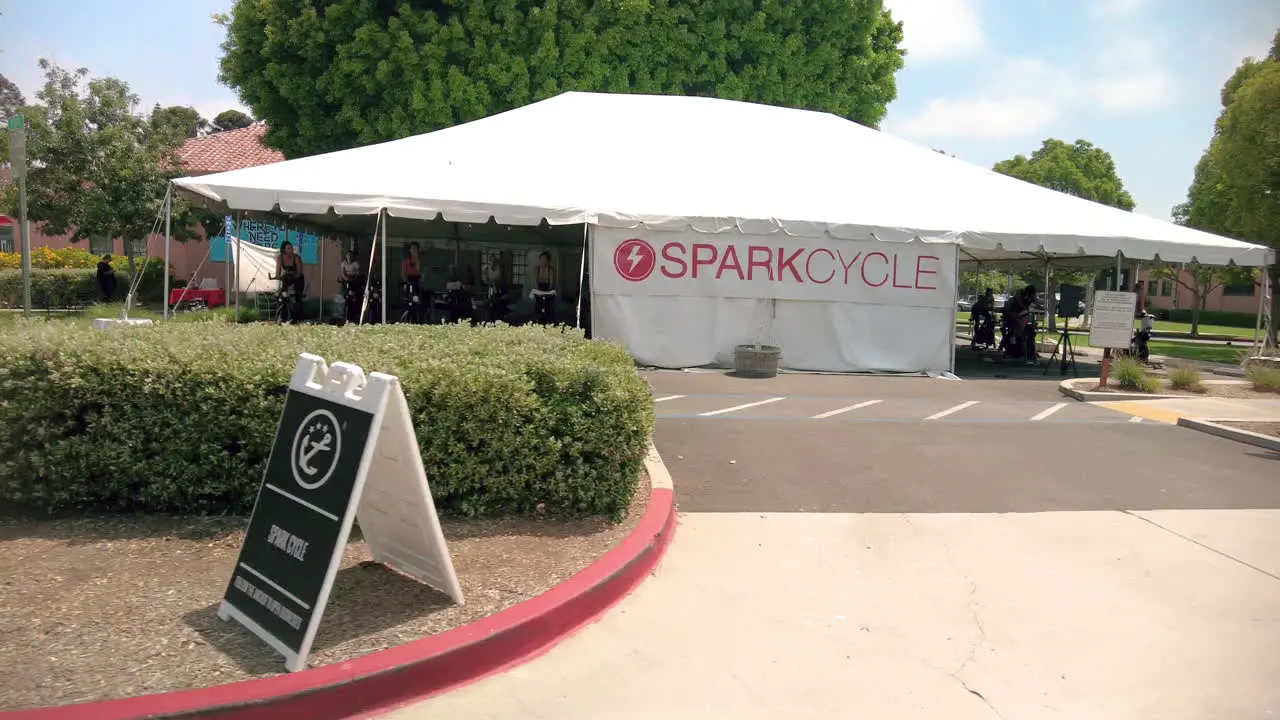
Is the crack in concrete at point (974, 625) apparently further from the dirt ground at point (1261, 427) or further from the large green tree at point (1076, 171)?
the large green tree at point (1076, 171)

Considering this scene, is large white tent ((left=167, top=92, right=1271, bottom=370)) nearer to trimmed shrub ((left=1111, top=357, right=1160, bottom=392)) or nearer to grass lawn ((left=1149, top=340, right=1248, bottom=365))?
trimmed shrub ((left=1111, top=357, right=1160, bottom=392))

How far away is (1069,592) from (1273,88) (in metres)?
21.4

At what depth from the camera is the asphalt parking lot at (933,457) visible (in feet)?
21.5

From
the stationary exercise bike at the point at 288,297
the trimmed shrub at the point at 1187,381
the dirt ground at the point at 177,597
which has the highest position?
the stationary exercise bike at the point at 288,297

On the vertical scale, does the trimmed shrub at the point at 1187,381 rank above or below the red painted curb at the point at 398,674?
above

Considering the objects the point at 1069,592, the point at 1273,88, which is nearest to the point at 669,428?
the point at 1069,592

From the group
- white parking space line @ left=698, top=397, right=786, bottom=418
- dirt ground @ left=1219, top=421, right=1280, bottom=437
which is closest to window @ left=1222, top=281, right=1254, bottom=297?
dirt ground @ left=1219, top=421, right=1280, bottom=437

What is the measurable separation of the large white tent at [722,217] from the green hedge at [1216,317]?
122 ft

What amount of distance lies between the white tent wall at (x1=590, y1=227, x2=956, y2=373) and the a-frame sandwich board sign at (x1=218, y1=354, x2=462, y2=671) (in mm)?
10062

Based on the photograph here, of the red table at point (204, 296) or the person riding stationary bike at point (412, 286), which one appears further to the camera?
the red table at point (204, 296)

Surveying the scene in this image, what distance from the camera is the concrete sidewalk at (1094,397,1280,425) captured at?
34.7 ft

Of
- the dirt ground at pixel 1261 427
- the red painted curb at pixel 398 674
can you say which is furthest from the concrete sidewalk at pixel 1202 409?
the red painted curb at pixel 398 674

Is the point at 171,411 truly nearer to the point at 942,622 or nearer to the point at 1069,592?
the point at 942,622

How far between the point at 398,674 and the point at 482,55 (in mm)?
20031
